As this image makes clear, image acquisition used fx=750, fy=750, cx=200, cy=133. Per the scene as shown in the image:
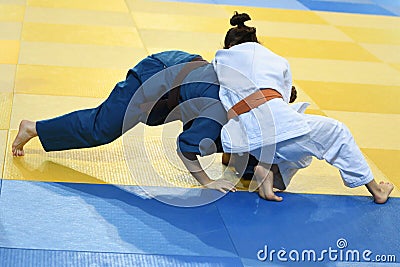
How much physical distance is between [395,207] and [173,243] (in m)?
1.50

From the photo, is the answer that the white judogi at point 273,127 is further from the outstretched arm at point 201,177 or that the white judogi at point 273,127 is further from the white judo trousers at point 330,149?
the outstretched arm at point 201,177

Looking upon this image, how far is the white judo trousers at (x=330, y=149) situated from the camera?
442 cm

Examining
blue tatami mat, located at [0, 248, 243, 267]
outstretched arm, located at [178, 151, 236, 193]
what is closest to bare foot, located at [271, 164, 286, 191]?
outstretched arm, located at [178, 151, 236, 193]

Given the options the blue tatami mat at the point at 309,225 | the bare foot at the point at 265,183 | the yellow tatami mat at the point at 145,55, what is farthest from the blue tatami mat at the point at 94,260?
the yellow tatami mat at the point at 145,55

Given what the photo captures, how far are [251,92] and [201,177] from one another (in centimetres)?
61

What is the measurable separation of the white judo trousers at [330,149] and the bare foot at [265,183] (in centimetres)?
8

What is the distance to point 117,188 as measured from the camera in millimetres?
4496

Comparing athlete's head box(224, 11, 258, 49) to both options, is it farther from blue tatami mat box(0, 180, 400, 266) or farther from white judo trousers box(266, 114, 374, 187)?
blue tatami mat box(0, 180, 400, 266)

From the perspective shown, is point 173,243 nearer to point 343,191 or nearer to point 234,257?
point 234,257

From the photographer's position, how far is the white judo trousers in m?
4.42

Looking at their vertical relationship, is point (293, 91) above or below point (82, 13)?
above

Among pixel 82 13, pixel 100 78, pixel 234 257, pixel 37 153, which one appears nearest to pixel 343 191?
pixel 234 257

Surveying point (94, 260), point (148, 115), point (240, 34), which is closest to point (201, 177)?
point (148, 115)

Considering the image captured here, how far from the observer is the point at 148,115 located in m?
4.65
